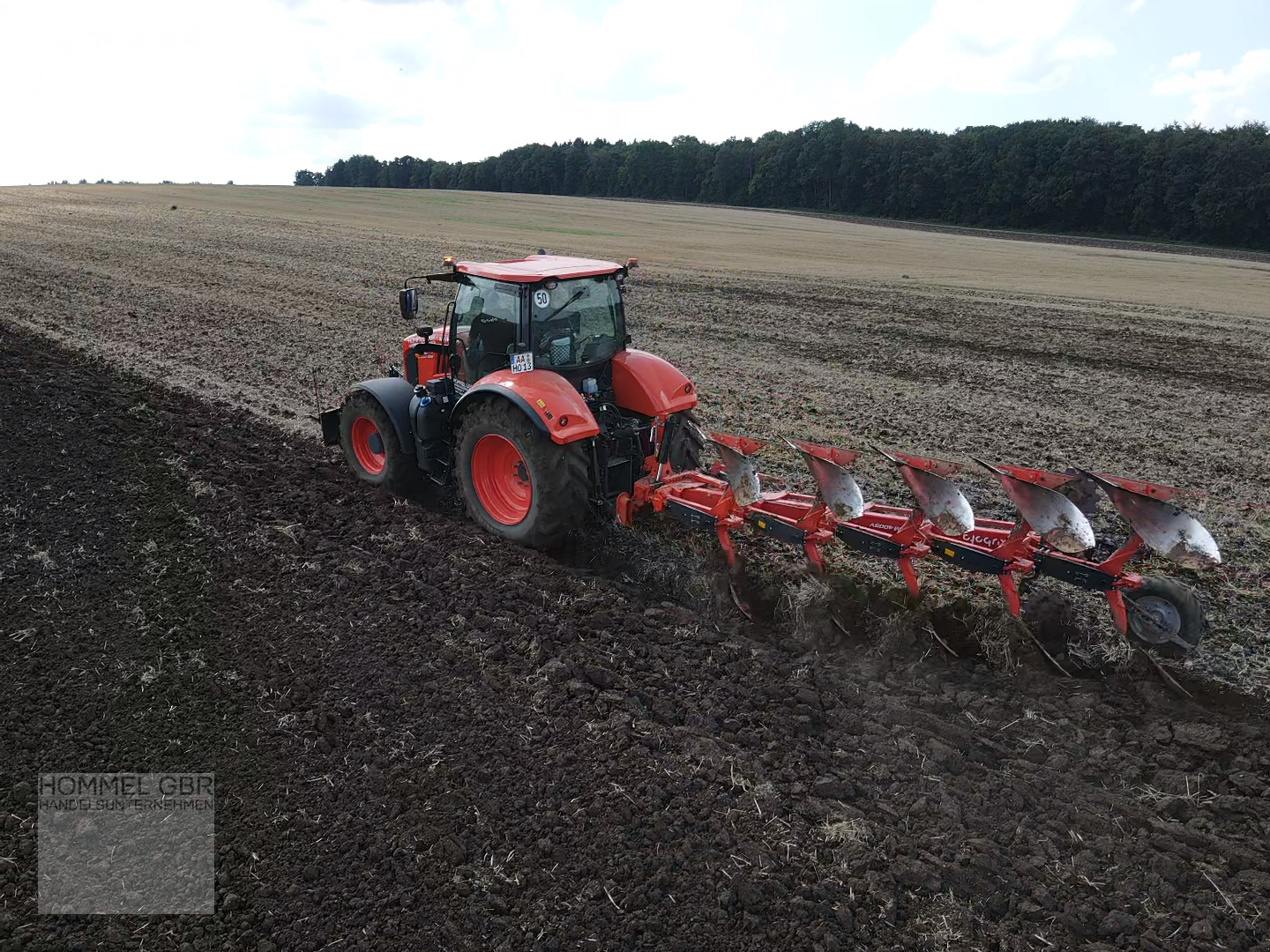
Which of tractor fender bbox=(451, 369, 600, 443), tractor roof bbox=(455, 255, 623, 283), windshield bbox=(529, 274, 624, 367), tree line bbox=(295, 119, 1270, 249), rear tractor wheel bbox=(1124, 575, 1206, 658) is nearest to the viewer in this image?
rear tractor wheel bbox=(1124, 575, 1206, 658)

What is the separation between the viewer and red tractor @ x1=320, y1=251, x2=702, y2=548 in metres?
5.98

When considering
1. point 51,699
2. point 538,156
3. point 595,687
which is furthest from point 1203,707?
point 538,156

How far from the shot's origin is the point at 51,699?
4.51 metres

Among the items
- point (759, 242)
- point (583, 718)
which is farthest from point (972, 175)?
point (583, 718)

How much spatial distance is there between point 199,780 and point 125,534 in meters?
3.07

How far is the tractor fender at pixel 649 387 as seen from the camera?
21.3ft

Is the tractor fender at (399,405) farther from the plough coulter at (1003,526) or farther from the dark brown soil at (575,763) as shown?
the plough coulter at (1003,526)

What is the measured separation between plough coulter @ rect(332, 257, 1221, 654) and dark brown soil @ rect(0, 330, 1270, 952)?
49cm

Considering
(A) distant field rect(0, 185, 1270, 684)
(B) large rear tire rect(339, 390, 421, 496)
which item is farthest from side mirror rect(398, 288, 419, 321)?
(A) distant field rect(0, 185, 1270, 684)

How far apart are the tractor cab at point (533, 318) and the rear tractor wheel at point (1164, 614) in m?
3.86

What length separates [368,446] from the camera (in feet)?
24.6

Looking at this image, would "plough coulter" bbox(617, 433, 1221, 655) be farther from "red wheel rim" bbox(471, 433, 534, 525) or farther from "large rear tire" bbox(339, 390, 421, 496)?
"large rear tire" bbox(339, 390, 421, 496)

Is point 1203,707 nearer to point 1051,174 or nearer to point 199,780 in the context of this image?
point 199,780

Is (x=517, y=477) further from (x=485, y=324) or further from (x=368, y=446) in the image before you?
(x=368, y=446)
